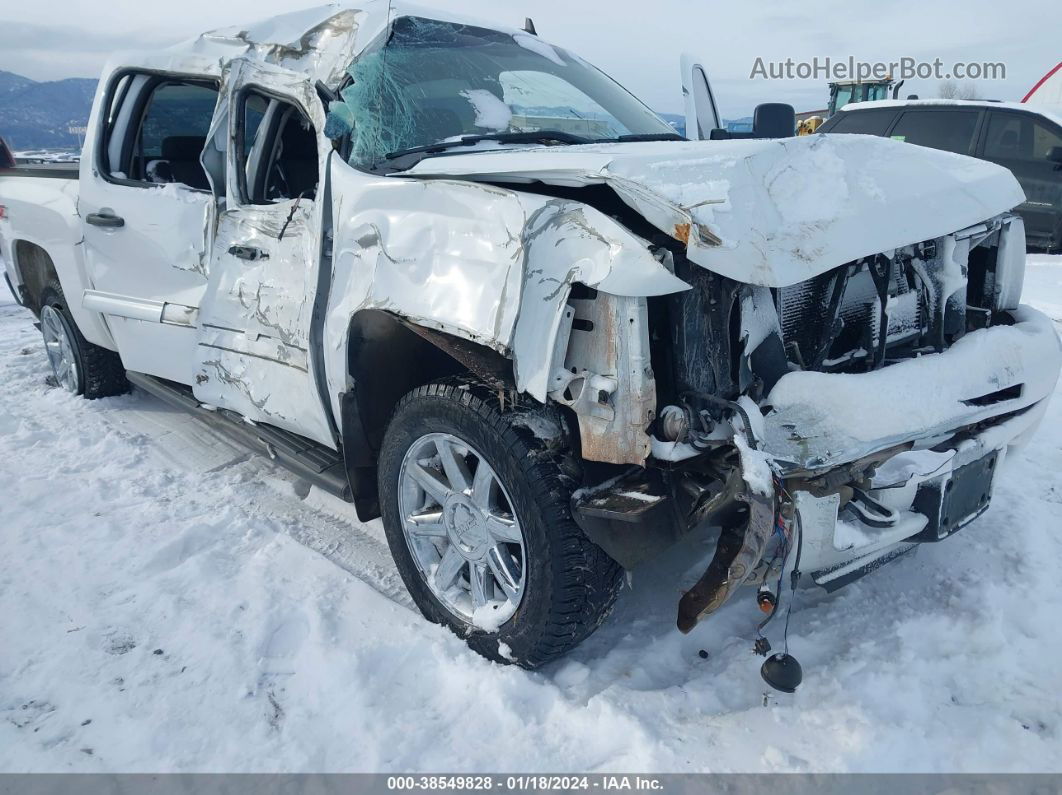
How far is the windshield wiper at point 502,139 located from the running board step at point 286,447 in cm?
122

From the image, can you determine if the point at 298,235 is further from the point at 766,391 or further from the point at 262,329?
the point at 766,391

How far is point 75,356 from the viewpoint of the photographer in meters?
4.82

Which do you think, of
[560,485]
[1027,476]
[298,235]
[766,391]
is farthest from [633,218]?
[1027,476]

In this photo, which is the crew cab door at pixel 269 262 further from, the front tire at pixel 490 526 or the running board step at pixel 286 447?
the front tire at pixel 490 526

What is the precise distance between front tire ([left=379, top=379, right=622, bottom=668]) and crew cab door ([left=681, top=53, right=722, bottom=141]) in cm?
200

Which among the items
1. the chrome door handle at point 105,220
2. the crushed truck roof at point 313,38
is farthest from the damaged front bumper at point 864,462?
the chrome door handle at point 105,220

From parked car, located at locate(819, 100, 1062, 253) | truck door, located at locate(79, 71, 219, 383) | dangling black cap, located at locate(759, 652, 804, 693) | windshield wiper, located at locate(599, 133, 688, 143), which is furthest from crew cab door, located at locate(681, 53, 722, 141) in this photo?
parked car, located at locate(819, 100, 1062, 253)

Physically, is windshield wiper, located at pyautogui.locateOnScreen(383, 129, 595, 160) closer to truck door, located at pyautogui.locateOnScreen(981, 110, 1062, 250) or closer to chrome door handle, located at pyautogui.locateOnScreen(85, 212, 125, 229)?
chrome door handle, located at pyautogui.locateOnScreen(85, 212, 125, 229)

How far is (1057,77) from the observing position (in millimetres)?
23719

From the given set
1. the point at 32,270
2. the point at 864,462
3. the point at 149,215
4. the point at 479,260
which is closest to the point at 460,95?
the point at 479,260

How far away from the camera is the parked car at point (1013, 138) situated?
27.6ft

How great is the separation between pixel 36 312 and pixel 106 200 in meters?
2.02

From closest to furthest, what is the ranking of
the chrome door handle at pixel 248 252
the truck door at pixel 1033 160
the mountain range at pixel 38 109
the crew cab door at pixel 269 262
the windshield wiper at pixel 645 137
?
1. the crew cab door at pixel 269 262
2. the chrome door handle at pixel 248 252
3. the windshield wiper at pixel 645 137
4. the truck door at pixel 1033 160
5. the mountain range at pixel 38 109

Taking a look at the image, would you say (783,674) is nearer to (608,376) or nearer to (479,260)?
(608,376)
